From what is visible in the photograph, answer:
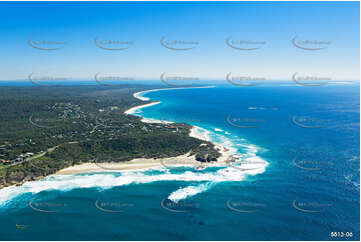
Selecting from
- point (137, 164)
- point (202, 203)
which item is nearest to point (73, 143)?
point (137, 164)

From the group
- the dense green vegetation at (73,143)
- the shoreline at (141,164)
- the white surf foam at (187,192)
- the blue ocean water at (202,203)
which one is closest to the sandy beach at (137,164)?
the shoreline at (141,164)

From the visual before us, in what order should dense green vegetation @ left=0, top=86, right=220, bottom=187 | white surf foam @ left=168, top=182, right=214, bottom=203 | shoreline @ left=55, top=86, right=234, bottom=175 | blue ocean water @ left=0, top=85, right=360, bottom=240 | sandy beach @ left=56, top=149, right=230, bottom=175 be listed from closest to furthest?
blue ocean water @ left=0, top=85, right=360, bottom=240
white surf foam @ left=168, top=182, right=214, bottom=203
dense green vegetation @ left=0, top=86, right=220, bottom=187
sandy beach @ left=56, top=149, right=230, bottom=175
shoreline @ left=55, top=86, right=234, bottom=175

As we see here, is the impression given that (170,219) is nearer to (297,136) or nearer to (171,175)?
(171,175)

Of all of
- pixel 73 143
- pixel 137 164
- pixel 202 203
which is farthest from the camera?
pixel 73 143

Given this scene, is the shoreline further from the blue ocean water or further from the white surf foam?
→ the white surf foam

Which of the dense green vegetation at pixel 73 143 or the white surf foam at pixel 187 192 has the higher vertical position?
the dense green vegetation at pixel 73 143

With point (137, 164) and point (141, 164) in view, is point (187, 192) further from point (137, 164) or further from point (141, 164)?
point (137, 164)

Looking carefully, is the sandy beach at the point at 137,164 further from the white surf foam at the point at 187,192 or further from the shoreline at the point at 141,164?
the white surf foam at the point at 187,192

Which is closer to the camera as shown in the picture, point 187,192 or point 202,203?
point 202,203

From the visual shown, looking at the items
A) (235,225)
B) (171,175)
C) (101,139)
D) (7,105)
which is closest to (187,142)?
(171,175)

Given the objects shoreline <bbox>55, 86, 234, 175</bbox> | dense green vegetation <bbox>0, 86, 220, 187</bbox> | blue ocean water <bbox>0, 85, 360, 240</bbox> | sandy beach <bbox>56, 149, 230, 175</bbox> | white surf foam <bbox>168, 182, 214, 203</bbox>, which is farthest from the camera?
shoreline <bbox>55, 86, 234, 175</bbox>

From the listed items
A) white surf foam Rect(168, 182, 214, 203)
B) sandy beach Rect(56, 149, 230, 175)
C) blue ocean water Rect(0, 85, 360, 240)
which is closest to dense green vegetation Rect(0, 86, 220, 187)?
sandy beach Rect(56, 149, 230, 175)
